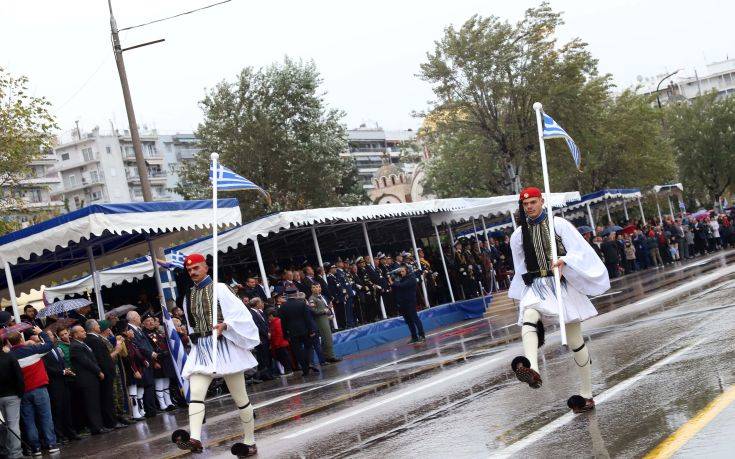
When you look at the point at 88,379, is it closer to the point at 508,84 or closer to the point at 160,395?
the point at 160,395

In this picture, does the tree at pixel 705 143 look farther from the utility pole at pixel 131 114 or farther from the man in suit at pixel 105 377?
the man in suit at pixel 105 377

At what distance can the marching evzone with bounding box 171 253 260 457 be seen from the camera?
10.0 m

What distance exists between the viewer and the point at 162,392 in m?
18.8

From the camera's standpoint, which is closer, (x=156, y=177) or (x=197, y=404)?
(x=197, y=404)

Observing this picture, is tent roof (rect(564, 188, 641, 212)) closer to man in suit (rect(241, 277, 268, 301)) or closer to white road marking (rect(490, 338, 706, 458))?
man in suit (rect(241, 277, 268, 301))

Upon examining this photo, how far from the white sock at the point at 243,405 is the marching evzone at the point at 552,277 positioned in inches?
115

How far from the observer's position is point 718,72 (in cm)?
19250

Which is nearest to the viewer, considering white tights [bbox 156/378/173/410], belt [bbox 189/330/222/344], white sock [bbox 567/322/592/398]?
white sock [bbox 567/322/592/398]

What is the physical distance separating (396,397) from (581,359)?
3.96 metres

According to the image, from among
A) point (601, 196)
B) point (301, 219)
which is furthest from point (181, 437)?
point (601, 196)

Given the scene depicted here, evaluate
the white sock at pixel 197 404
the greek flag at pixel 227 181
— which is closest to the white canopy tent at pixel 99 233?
the greek flag at pixel 227 181

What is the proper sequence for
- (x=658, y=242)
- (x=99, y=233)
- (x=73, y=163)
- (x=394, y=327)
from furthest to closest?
(x=73, y=163) < (x=658, y=242) < (x=394, y=327) < (x=99, y=233)

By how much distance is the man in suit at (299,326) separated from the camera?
21078 mm

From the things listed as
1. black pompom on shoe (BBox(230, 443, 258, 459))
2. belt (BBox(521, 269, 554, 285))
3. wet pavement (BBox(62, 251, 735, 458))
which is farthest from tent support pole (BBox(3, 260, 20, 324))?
belt (BBox(521, 269, 554, 285))
